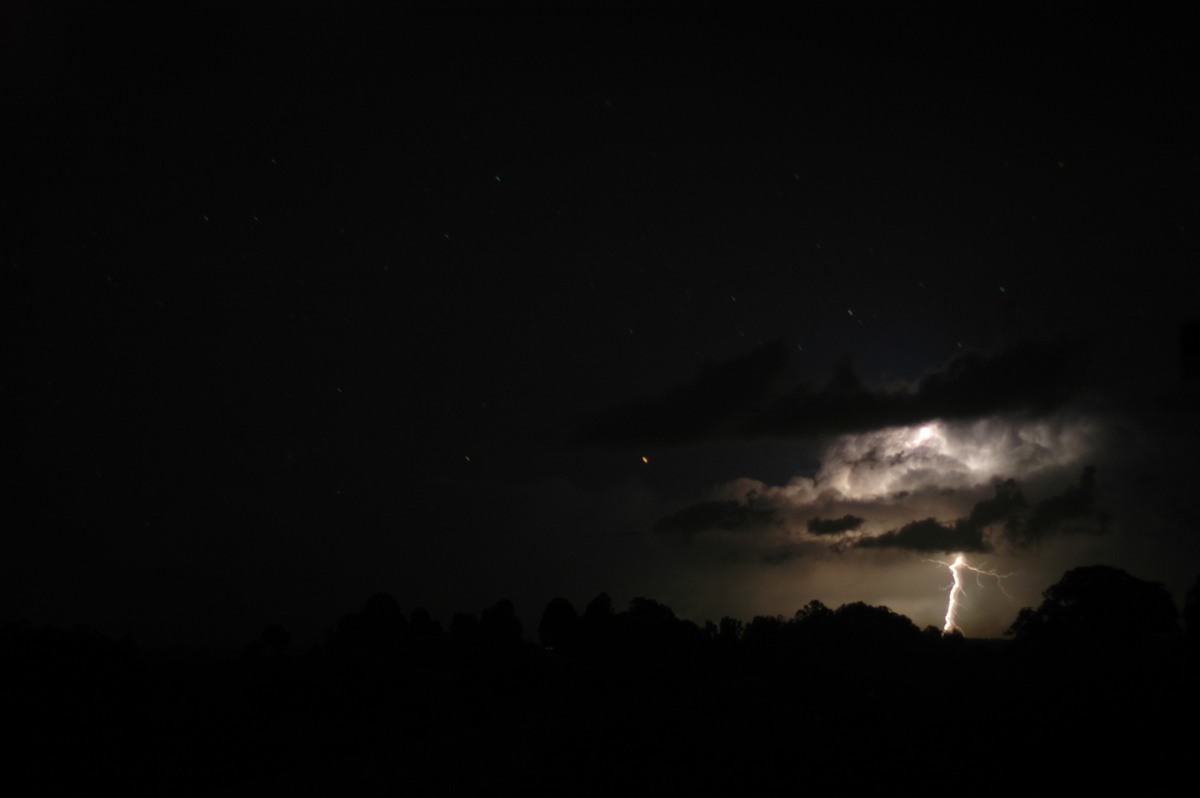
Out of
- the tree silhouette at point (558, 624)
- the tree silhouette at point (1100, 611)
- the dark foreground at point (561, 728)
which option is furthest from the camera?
the tree silhouette at point (558, 624)

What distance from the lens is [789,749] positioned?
67.1 feet

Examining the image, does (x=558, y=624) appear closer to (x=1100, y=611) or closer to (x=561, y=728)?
(x=1100, y=611)

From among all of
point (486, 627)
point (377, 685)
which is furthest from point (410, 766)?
point (486, 627)

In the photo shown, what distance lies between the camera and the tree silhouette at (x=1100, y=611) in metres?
48.6

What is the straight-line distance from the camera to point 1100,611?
51000 millimetres

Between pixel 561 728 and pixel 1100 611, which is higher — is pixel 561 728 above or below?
below

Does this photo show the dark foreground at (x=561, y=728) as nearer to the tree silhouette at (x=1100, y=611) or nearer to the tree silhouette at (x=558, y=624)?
the tree silhouette at (x=1100, y=611)

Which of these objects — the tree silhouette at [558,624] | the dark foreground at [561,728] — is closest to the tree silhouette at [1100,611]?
the dark foreground at [561,728]

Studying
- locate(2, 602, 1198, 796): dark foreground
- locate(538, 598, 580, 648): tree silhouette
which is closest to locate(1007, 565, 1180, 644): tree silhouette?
locate(2, 602, 1198, 796): dark foreground

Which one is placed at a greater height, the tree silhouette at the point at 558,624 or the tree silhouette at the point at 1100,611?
the tree silhouette at the point at 1100,611

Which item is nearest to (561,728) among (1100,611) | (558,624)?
(1100,611)

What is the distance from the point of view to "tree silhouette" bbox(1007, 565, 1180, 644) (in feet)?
160

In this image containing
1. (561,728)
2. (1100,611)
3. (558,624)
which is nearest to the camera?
(561,728)

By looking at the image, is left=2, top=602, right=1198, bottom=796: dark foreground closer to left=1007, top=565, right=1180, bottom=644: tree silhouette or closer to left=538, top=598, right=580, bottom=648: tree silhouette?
left=1007, top=565, right=1180, bottom=644: tree silhouette
